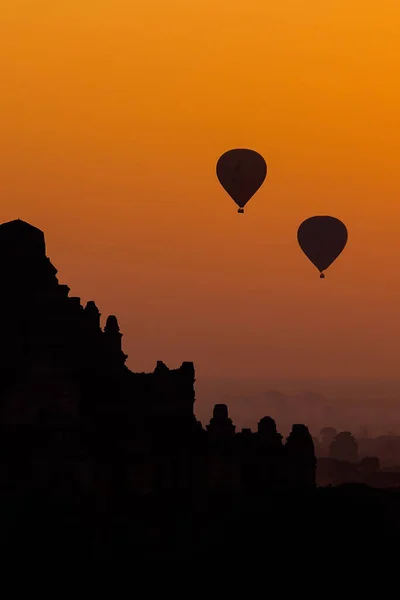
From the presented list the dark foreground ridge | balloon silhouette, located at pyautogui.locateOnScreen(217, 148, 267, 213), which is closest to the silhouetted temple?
the dark foreground ridge

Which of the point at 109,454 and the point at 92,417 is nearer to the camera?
the point at 109,454

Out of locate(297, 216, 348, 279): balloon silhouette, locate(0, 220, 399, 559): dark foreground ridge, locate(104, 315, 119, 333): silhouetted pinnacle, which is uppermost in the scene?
locate(297, 216, 348, 279): balloon silhouette

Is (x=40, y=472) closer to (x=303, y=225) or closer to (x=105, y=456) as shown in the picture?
(x=105, y=456)

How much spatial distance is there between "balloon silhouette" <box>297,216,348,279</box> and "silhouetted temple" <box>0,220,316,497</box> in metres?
21.0

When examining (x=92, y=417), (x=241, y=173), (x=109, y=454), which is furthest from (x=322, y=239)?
(x=109, y=454)

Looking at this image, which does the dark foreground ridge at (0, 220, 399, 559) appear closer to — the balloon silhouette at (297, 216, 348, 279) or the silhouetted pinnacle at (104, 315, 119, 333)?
the silhouetted pinnacle at (104, 315, 119, 333)

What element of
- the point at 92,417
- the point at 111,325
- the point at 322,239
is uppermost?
the point at 322,239

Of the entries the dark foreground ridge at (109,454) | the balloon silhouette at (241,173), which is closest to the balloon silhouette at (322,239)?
the balloon silhouette at (241,173)

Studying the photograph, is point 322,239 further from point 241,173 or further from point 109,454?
point 109,454

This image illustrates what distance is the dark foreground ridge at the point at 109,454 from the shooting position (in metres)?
68.9

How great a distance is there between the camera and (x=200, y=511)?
77375 mm

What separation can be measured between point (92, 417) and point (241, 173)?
32.0m

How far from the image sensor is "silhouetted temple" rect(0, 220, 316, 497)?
238ft

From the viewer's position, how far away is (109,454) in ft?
242
